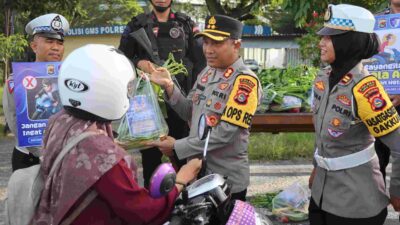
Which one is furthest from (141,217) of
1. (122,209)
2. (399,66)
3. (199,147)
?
(399,66)

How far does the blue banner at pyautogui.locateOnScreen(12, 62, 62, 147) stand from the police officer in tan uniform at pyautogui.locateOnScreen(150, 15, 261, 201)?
0.85 metres

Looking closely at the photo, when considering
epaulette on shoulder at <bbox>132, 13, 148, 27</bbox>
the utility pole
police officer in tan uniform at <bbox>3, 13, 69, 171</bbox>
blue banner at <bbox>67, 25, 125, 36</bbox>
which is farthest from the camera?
blue banner at <bbox>67, 25, 125, 36</bbox>

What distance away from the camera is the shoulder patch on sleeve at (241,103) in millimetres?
3064

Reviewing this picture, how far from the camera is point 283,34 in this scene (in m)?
45.8

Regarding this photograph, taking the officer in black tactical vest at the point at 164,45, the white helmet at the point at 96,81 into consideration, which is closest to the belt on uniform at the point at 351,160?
the white helmet at the point at 96,81

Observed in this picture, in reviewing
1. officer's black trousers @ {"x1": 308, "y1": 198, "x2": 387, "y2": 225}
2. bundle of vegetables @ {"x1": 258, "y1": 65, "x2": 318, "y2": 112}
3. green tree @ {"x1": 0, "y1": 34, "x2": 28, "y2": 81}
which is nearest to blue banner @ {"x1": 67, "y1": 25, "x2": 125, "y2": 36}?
green tree @ {"x1": 0, "y1": 34, "x2": 28, "y2": 81}

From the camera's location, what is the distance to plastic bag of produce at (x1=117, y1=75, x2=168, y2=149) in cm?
311

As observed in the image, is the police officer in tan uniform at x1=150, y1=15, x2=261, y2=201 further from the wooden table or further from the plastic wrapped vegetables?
the wooden table

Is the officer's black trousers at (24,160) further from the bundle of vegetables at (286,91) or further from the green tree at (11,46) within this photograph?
the green tree at (11,46)

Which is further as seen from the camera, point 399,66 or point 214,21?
point 399,66

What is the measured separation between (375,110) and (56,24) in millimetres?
2460

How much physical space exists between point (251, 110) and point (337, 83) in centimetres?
54

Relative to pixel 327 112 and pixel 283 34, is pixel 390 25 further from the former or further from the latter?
pixel 283 34

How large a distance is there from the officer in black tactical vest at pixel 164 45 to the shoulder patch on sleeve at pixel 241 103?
128cm
